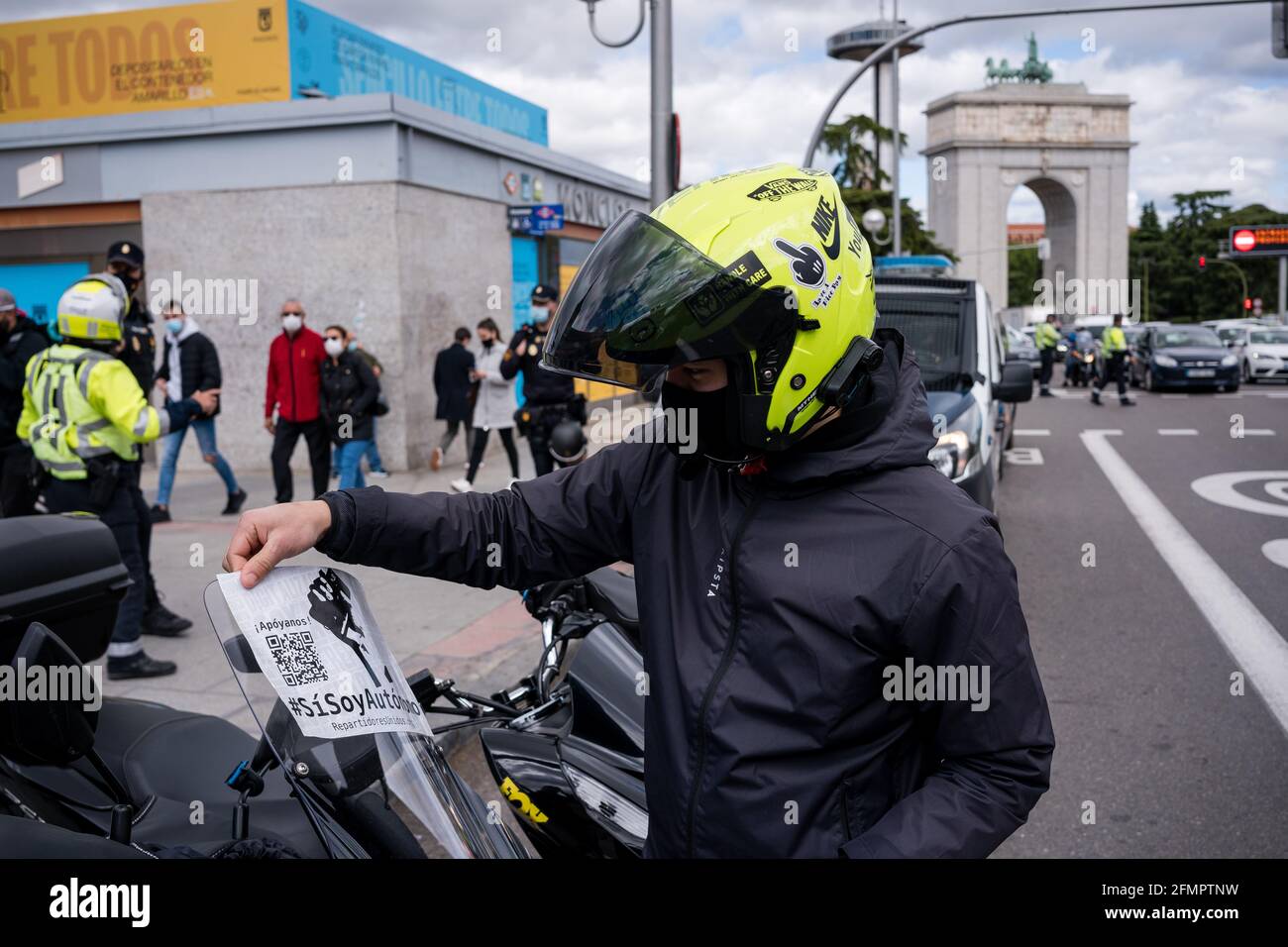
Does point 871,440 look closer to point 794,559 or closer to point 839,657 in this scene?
point 794,559

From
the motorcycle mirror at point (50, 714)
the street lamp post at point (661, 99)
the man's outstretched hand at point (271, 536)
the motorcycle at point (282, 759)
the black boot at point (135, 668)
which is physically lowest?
the black boot at point (135, 668)

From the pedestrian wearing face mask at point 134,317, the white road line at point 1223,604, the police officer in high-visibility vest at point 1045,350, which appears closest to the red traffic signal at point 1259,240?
the police officer in high-visibility vest at point 1045,350

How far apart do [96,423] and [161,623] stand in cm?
143

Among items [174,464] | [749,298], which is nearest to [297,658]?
[749,298]

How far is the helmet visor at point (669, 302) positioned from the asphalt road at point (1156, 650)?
2871 mm

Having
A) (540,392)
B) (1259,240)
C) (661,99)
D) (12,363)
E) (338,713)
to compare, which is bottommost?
(338,713)

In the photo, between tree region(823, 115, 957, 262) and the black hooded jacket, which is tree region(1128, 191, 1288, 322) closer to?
tree region(823, 115, 957, 262)

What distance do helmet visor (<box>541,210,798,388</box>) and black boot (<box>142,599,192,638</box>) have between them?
554 cm

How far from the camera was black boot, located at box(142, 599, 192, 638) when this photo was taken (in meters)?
6.62

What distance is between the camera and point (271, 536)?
1662 millimetres

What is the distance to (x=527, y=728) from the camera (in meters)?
2.71

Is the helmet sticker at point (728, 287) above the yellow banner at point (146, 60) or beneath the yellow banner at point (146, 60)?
beneath

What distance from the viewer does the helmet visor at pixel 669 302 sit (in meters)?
1.66

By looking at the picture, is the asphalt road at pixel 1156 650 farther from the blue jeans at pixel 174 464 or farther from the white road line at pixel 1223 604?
the blue jeans at pixel 174 464
